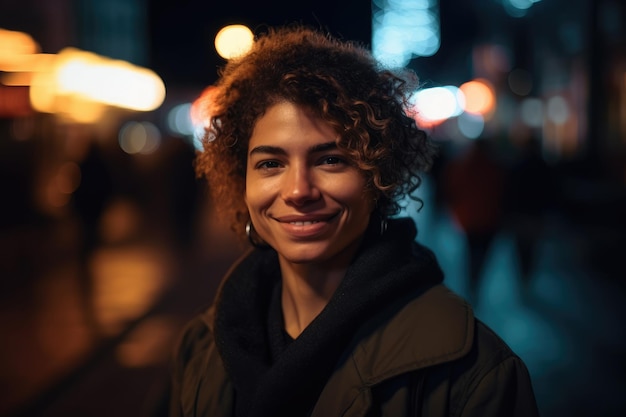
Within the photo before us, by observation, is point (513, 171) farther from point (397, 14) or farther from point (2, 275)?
point (397, 14)

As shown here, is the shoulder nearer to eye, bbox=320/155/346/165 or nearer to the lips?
the lips

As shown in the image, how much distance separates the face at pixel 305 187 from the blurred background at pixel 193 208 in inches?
19.3

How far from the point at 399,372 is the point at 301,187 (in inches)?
22.8

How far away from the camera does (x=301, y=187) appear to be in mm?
1788

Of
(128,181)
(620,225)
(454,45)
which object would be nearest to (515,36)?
(620,225)

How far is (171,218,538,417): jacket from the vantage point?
5.22ft

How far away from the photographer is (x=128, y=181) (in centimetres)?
2084

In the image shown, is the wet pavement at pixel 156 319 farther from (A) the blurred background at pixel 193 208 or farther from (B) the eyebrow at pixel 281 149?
(B) the eyebrow at pixel 281 149

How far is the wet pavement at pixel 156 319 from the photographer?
5.40 metres

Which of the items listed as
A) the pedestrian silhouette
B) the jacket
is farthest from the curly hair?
the pedestrian silhouette

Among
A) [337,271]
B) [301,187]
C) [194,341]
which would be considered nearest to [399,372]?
[337,271]

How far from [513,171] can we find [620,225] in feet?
15.6

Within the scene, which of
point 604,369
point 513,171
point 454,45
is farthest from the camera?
point 454,45

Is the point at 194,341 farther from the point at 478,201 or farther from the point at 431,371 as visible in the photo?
the point at 478,201
